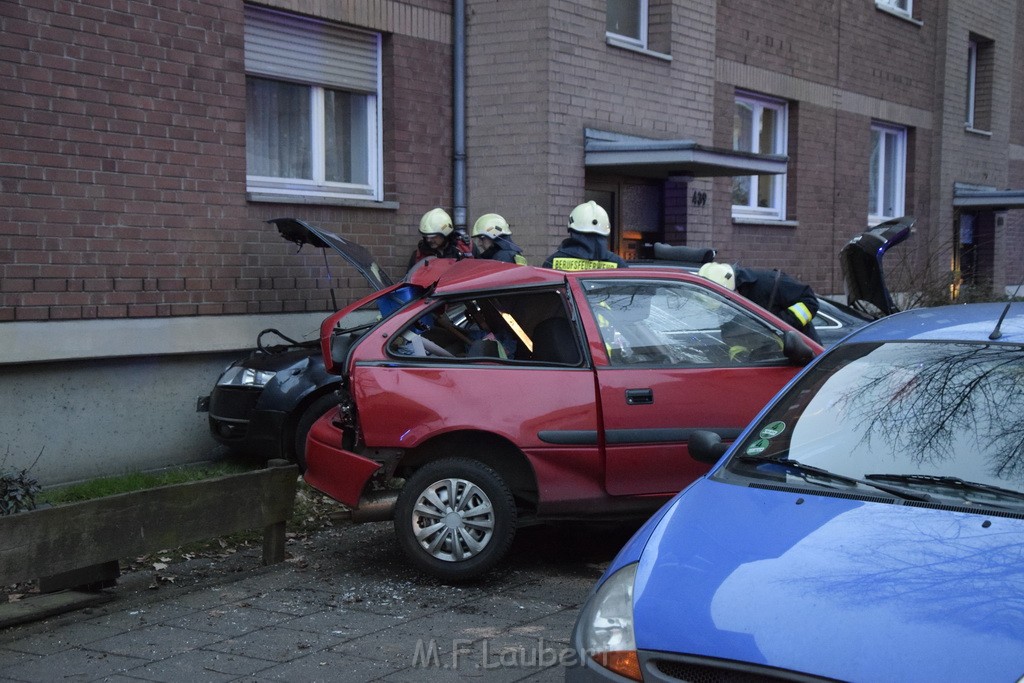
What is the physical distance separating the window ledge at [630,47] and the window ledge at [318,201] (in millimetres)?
3171

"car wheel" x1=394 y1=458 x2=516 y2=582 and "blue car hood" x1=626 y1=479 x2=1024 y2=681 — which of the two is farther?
"car wheel" x1=394 y1=458 x2=516 y2=582

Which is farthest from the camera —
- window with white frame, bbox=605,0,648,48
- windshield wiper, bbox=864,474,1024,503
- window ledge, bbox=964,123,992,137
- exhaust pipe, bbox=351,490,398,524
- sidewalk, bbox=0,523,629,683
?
window ledge, bbox=964,123,992,137

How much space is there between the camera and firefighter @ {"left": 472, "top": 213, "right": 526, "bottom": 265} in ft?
32.3

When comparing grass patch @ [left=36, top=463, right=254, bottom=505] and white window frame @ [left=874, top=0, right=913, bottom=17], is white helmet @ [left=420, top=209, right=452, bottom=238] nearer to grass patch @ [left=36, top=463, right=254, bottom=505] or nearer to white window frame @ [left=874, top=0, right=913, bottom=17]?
grass patch @ [left=36, top=463, right=254, bottom=505]

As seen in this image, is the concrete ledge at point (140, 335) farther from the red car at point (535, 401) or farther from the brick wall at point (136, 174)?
the red car at point (535, 401)

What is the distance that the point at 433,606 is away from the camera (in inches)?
241

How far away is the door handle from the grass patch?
Answer: 322 cm

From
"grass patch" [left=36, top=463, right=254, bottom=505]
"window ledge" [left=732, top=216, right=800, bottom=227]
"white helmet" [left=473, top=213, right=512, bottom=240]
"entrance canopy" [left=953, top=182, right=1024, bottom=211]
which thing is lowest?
"grass patch" [left=36, top=463, right=254, bottom=505]

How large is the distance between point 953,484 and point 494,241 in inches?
256

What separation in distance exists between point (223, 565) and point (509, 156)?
20.1 ft

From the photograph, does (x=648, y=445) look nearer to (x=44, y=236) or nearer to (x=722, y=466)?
(x=722, y=466)

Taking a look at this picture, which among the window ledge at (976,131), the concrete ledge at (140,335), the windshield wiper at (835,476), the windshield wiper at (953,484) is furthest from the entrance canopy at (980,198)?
the windshield wiper at (953,484)

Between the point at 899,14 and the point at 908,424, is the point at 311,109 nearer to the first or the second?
the point at 908,424

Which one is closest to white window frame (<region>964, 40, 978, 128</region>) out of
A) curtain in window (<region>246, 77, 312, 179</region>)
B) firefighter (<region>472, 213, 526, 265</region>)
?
firefighter (<region>472, 213, 526, 265</region>)
